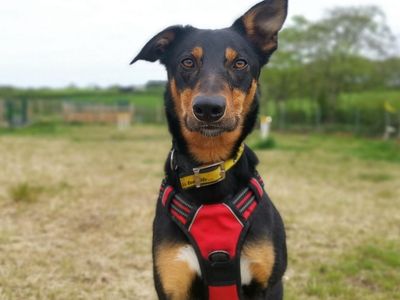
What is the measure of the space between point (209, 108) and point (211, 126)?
17 cm

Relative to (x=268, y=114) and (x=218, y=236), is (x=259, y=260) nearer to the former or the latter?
(x=218, y=236)

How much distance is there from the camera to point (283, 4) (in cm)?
382

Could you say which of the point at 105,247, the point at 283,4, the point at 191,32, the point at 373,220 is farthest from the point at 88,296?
the point at 373,220

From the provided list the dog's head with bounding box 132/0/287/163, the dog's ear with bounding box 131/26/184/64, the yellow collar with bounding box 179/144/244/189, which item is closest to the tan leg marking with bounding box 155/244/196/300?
the yellow collar with bounding box 179/144/244/189

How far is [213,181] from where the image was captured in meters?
3.49

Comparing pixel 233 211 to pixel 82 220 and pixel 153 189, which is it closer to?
pixel 82 220

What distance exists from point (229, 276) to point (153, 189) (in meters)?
7.51

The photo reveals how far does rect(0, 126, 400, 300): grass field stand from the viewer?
5.59 metres

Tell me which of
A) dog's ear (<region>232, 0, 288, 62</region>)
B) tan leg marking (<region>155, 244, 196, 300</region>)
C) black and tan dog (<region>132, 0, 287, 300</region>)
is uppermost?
dog's ear (<region>232, 0, 288, 62</region>)

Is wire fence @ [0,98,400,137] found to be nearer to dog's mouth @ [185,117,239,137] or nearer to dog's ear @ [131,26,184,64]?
dog's ear @ [131,26,184,64]

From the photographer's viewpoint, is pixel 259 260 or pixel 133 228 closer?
pixel 259 260

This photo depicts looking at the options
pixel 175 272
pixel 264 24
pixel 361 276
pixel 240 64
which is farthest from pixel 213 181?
pixel 361 276

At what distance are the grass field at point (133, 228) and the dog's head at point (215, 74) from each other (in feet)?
8.25

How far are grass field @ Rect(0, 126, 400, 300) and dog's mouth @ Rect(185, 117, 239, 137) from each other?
267cm
